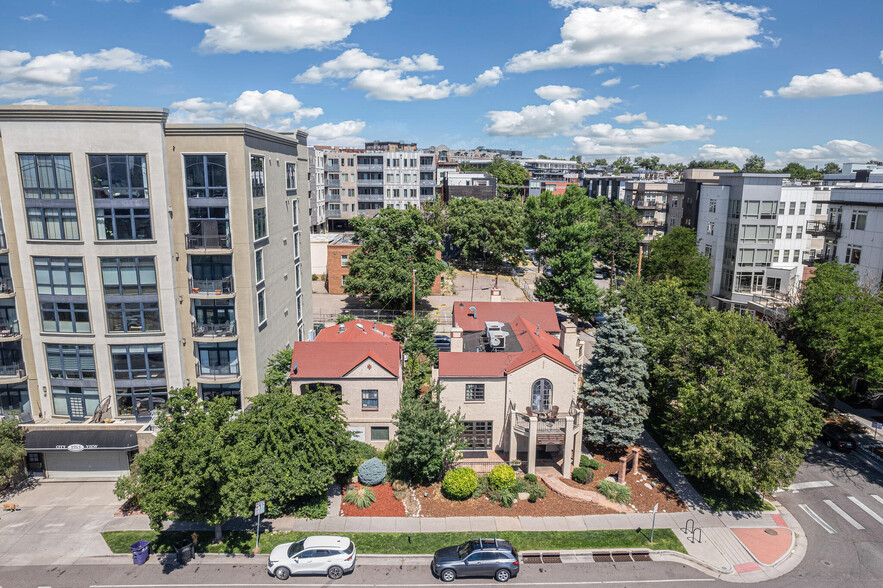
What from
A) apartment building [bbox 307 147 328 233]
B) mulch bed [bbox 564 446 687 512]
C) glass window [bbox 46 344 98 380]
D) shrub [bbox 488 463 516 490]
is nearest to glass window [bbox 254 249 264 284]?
glass window [bbox 46 344 98 380]

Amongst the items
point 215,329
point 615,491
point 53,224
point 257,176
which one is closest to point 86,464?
point 215,329

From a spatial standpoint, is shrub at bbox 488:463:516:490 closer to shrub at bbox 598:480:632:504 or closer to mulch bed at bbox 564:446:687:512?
mulch bed at bbox 564:446:687:512

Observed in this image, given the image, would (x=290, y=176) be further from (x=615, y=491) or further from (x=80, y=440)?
(x=615, y=491)

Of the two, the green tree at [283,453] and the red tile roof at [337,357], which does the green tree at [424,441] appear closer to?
the green tree at [283,453]

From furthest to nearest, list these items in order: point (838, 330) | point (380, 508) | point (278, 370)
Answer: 1. point (838, 330)
2. point (278, 370)
3. point (380, 508)

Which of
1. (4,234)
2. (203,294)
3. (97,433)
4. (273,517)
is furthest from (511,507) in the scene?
(4,234)

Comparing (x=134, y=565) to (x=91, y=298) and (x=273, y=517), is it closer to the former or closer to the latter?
(x=273, y=517)
